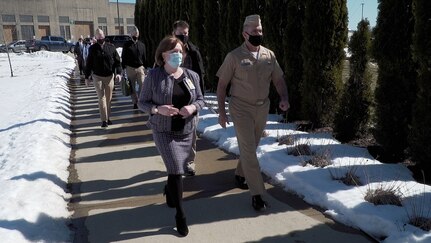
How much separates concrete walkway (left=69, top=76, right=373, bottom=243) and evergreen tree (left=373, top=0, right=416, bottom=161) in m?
2.01

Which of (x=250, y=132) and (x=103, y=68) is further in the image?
(x=103, y=68)

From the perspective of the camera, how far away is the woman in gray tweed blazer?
3.90 metres

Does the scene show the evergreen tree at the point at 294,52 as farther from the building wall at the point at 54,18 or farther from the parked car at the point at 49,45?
the building wall at the point at 54,18

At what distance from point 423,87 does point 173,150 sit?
310 centimetres

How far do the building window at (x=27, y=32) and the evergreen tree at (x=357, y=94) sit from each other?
76642mm

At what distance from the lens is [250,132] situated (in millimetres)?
4375

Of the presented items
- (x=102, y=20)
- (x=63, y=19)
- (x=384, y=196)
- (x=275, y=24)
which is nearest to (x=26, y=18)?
(x=63, y=19)

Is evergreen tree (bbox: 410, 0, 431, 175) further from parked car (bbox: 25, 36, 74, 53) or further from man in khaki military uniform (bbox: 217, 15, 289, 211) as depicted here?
parked car (bbox: 25, 36, 74, 53)

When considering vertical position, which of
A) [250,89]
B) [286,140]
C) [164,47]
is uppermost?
[164,47]

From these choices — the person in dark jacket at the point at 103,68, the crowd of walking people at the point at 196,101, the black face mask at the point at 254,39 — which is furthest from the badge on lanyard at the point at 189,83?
the person in dark jacket at the point at 103,68

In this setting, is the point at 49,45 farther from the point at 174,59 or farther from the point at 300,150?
the point at 174,59

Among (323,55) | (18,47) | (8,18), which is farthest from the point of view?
(8,18)

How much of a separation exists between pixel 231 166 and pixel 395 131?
230 cm

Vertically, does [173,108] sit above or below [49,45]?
above
